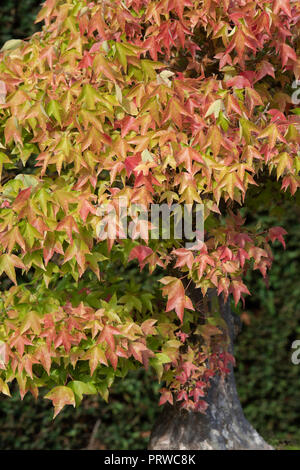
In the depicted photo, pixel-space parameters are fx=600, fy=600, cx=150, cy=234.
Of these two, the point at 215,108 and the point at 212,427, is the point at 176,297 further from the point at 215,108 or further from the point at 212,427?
the point at 212,427

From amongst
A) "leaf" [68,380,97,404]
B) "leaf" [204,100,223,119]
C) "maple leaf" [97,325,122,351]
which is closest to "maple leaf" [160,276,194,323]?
"maple leaf" [97,325,122,351]

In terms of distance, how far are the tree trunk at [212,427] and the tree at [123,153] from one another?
0.67 m

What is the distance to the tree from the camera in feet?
7.14

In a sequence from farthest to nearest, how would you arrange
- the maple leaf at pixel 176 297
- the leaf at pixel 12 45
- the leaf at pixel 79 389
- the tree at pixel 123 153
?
the leaf at pixel 12 45, the leaf at pixel 79 389, the maple leaf at pixel 176 297, the tree at pixel 123 153

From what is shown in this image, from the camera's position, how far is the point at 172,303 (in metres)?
2.31

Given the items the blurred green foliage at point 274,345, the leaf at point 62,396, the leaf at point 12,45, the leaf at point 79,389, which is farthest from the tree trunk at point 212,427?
the leaf at point 12,45

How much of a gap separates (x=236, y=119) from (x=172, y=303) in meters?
0.78

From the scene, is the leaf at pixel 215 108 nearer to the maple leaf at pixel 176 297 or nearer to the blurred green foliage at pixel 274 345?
the maple leaf at pixel 176 297

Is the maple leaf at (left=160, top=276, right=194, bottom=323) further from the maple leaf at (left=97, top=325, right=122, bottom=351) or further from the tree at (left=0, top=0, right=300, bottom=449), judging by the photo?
the maple leaf at (left=97, top=325, right=122, bottom=351)

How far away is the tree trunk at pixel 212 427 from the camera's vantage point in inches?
124

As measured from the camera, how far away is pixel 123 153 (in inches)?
85.8

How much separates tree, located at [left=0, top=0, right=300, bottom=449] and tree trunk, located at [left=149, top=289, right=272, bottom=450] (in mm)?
670
